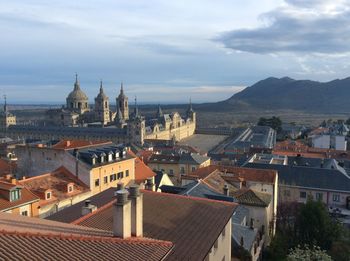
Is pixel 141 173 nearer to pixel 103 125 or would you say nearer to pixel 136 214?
pixel 136 214

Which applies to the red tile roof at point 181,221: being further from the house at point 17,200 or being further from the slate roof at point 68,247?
the house at point 17,200

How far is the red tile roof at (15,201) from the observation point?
28.3 meters

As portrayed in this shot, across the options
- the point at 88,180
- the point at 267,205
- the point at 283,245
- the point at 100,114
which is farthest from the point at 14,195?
the point at 100,114

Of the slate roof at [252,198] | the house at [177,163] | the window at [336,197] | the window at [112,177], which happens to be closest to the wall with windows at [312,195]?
the window at [336,197]

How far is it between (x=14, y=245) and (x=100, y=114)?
15201 centimetres

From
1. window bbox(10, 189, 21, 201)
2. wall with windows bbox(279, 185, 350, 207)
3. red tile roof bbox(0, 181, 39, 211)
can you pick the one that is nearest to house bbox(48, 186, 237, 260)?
red tile roof bbox(0, 181, 39, 211)

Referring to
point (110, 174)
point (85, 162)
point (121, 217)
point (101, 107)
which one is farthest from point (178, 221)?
point (101, 107)

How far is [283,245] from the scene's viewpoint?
3381 cm

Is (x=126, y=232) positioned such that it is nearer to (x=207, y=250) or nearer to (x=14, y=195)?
(x=207, y=250)

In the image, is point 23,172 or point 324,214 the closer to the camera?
point 324,214

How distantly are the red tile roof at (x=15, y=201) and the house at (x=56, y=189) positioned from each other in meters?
1.19

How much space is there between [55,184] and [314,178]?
33.5 meters

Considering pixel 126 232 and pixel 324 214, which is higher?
pixel 126 232

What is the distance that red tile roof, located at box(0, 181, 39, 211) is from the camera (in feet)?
92.9
